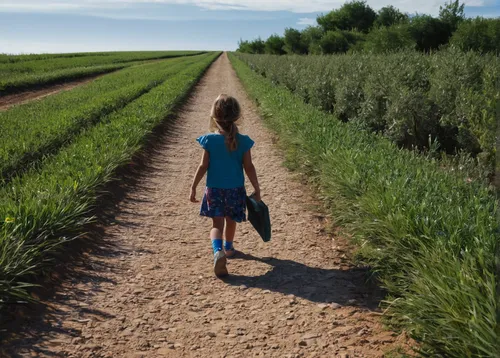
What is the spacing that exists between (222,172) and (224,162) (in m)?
0.09

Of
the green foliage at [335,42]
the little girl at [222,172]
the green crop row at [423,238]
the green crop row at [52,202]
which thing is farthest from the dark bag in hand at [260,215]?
the green foliage at [335,42]

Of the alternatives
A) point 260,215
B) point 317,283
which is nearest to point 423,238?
point 317,283

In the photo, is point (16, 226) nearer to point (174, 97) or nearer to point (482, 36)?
point (174, 97)

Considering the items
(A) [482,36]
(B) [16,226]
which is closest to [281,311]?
(B) [16,226]

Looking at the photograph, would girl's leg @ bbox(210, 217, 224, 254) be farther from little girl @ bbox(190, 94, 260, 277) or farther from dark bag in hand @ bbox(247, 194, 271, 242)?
dark bag in hand @ bbox(247, 194, 271, 242)

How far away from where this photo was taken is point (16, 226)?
12.6 ft

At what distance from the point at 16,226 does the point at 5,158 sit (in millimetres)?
3734

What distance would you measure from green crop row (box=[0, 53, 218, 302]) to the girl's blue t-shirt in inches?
58.1

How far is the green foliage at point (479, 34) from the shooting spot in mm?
24766

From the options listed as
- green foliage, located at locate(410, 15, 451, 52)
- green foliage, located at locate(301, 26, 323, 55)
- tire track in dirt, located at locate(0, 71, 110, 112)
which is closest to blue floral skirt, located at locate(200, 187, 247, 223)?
tire track in dirt, located at locate(0, 71, 110, 112)

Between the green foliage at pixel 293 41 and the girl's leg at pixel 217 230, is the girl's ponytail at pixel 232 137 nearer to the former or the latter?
the girl's leg at pixel 217 230

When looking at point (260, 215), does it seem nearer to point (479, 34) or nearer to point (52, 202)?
point (52, 202)

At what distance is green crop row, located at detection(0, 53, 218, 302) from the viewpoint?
11.7ft

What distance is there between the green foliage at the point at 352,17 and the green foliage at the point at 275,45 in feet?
62.3
